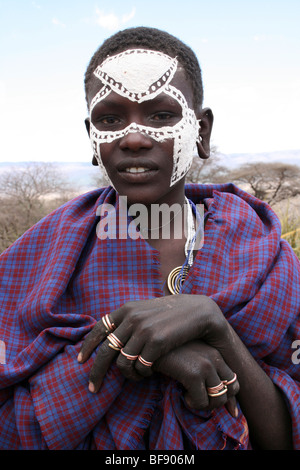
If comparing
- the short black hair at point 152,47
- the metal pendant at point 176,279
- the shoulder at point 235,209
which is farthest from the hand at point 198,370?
the short black hair at point 152,47

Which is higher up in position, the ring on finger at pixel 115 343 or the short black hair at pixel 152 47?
the short black hair at pixel 152 47

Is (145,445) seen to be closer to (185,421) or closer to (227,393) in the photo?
(185,421)

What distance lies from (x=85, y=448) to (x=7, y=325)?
1.76 ft

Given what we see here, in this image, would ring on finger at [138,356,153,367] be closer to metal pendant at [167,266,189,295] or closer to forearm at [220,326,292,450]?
forearm at [220,326,292,450]

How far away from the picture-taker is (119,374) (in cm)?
137

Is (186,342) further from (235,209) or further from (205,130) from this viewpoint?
(205,130)

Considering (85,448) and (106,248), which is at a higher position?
(106,248)

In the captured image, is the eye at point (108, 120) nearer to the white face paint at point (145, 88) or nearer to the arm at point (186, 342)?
the white face paint at point (145, 88)

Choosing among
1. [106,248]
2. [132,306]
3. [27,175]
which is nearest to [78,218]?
[106,248]

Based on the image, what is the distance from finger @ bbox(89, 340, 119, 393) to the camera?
51.4 inches

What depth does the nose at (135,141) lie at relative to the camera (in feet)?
5.08

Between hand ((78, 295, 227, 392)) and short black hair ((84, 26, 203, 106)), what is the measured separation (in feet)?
2.97

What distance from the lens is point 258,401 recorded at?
1433mm

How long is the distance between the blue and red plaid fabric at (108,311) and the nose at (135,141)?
1.15ft
